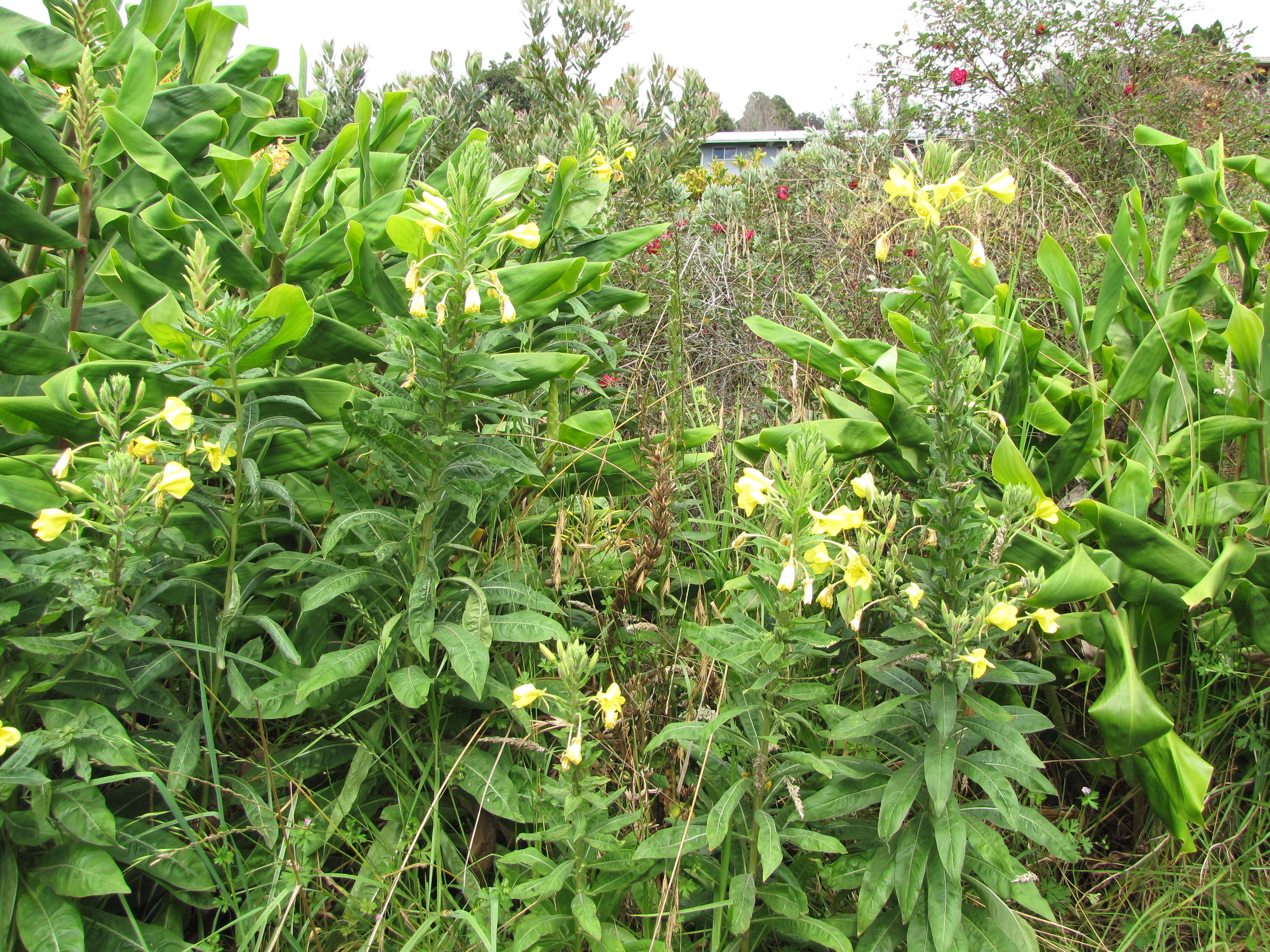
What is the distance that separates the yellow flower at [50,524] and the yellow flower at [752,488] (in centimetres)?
102

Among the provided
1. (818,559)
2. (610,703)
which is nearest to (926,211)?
(818,559)

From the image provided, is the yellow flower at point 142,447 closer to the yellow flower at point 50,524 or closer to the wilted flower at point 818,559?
the yellow flower at point 50,524

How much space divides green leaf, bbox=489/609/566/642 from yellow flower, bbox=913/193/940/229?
0.88m

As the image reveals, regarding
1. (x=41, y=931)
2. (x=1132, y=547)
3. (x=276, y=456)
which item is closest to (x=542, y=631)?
(x=276, y=456)

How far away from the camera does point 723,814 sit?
1.22 m

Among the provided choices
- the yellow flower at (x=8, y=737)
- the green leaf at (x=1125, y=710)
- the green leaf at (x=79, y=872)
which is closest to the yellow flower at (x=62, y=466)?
the yellow flower at (x=8, y=737)

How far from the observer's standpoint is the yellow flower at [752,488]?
4.03 feet

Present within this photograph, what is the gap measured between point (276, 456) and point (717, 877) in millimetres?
1133

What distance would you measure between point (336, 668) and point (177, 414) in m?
0.50

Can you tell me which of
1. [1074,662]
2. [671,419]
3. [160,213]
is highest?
[160,213]

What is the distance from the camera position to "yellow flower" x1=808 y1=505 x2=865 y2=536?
116cm

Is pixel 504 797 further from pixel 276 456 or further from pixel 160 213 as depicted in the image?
pixel 160 213

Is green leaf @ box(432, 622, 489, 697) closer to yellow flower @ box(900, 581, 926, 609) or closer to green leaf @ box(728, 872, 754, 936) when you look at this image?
green leaf @ box(728, 872, 754, 936)

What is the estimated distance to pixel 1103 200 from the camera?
11.9ft
